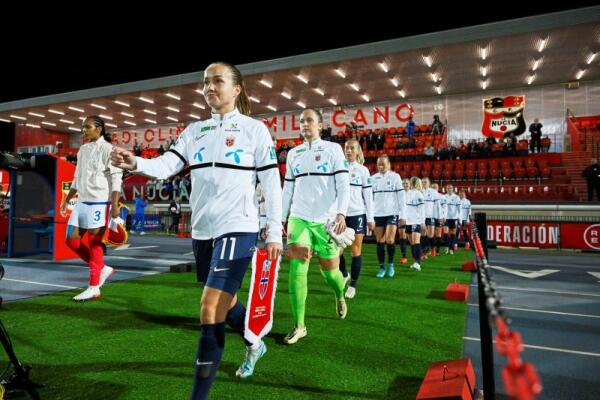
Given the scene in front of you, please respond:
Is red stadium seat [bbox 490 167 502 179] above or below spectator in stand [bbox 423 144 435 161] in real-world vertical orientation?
below

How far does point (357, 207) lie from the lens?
6.49 meters

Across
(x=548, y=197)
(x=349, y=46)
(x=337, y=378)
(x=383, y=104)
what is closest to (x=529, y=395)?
(x=337, y=378)

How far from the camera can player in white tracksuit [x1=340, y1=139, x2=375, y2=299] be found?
6457 mm

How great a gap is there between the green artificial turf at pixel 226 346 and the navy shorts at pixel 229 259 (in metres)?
0.92

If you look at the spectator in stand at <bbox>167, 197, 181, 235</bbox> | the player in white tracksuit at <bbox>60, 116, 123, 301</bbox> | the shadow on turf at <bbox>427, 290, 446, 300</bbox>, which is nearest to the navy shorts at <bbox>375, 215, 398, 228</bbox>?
the shadow on turf at <bbox>427, 290, 446, 300</bbox>

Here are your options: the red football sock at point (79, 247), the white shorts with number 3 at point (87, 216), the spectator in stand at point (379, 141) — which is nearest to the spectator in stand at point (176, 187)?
the spectator in stand at point (379, 141)

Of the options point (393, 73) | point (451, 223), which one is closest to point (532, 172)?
point (451, 223)

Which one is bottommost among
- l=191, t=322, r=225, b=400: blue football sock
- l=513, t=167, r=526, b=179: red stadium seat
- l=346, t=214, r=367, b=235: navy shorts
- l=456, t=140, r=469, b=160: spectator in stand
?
l=191, t=322, r=225, b=400: blue football sock

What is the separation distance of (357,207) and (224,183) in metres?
4.21

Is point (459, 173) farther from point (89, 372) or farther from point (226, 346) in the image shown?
point (89, 372)

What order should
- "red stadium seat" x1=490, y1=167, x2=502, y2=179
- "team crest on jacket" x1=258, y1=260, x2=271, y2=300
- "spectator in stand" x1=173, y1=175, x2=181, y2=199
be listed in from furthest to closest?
"spectator in stand" x1=173, y1=175, x2=181, y2=199
"red stadium seat" x1=490, y1=167, x2=502, y2=179
"team crest on jacket" x1=258, y1=260, x2=271, y2=300

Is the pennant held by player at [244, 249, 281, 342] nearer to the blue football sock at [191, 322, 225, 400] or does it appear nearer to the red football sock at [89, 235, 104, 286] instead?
the blue football sock at [191, 322, 225, 400]

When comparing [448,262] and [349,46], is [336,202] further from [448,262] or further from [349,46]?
[349,46]

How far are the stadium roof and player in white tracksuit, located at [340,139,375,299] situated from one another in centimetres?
1636
